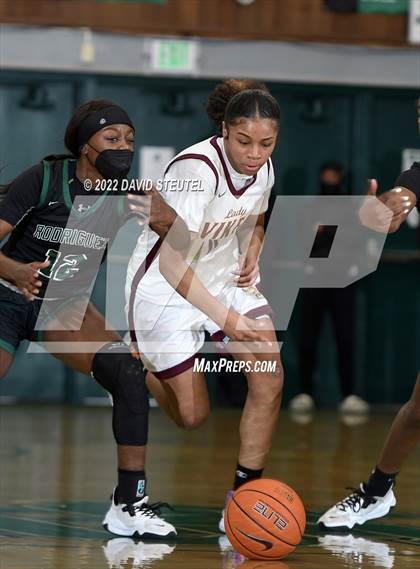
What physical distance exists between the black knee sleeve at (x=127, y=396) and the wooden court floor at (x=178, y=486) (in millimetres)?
458

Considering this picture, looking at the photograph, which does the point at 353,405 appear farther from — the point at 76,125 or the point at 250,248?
the point at 76,125

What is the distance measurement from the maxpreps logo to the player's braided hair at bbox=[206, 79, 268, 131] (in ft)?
5.96

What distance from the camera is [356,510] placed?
5824 millimetres

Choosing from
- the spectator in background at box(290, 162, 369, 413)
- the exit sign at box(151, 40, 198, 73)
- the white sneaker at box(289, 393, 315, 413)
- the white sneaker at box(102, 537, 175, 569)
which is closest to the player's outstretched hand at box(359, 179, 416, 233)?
the white sneaker at box(102, 537, 175, 569)

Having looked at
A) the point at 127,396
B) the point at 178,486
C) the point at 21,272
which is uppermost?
the point at 21,272

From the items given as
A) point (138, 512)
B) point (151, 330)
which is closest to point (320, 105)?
point (151, 330)

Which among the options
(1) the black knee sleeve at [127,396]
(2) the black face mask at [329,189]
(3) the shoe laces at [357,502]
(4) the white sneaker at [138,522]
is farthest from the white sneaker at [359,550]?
(2) the black face mask at [329,189]

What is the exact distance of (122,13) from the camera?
11086mm

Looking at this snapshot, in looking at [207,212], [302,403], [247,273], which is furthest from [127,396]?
[302,403]

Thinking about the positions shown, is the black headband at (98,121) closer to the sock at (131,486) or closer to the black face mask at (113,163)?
the black face mask at (113,163)

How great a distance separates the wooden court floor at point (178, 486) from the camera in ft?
16.8

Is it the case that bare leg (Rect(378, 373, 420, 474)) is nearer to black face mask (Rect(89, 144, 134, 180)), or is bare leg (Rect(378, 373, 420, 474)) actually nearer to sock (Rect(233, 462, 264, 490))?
sock (Rect(233, 462, 264, 490))

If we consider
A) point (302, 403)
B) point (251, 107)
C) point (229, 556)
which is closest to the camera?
point (229, 556)

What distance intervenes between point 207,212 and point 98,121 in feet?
2.07
